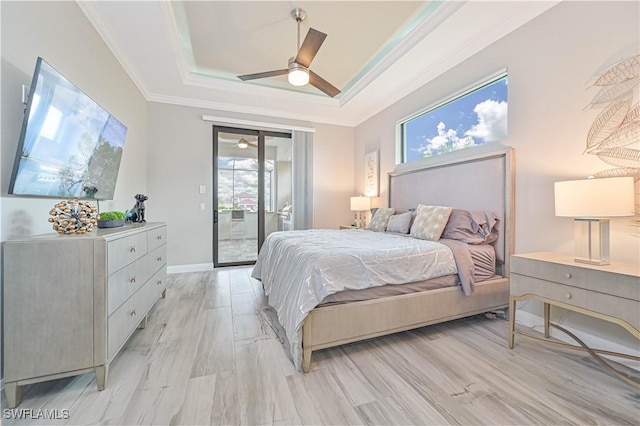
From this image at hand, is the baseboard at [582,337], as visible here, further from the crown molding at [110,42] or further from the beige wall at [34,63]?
the crown molding at [110,42]

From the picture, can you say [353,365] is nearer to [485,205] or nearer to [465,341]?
[465,341]

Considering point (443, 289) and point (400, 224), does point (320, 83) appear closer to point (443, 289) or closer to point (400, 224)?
point (400, 224)

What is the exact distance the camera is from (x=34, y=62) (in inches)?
63.9

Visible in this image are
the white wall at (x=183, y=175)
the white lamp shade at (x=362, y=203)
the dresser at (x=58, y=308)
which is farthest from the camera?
the white lamp shade at (x=362, y=203)

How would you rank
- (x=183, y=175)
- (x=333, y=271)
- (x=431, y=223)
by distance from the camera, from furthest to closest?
(x=183, y=175), (x=431, y=223), (x=333, y=271)

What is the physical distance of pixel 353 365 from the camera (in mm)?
1729

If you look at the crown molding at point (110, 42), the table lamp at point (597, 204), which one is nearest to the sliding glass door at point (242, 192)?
the crown molding at point (110, 42)

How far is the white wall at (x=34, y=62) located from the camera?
1434 mm

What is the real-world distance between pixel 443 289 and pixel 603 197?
1.17 m

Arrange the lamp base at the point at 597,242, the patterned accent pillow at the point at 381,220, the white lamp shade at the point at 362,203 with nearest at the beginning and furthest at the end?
the lamp base at the point at 597,242
the patterned accent pillow at the point at 381,220
the white lamp shade at the point at 362,203

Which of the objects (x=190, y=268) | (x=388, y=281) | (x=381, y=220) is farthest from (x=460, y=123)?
(x=190, y=268)

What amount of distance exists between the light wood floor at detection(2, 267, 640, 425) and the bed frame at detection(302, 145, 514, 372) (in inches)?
6.9

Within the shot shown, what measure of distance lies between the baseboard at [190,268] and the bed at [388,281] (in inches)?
70.0

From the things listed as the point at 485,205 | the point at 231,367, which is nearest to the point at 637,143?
the point at 485,205
